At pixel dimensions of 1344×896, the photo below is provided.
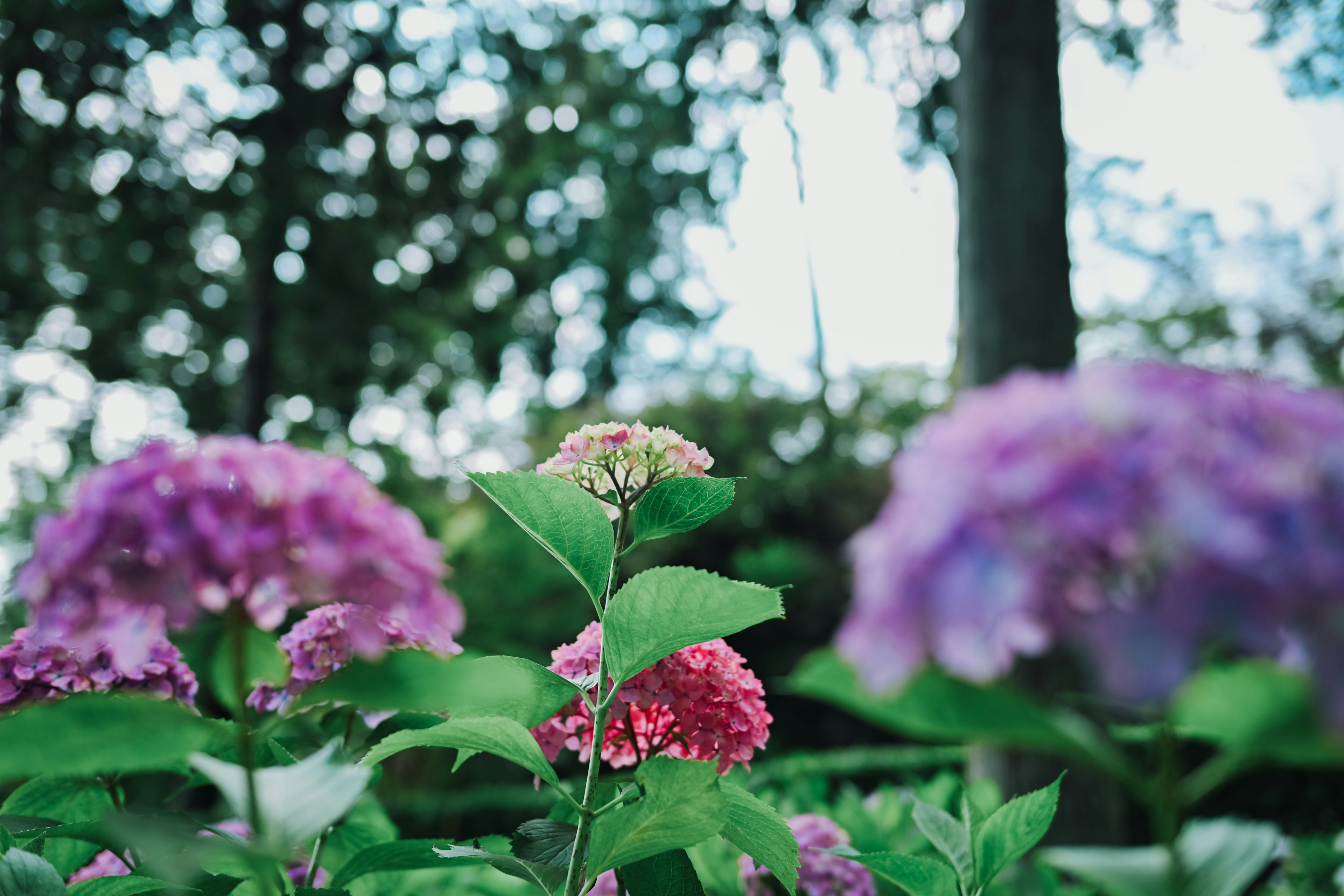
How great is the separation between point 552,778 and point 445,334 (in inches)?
377

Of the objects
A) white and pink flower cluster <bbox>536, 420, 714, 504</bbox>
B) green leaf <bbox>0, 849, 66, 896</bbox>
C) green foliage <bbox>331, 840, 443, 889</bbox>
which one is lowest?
green foliage <bbox>331, 840, 443, 889</bbox>

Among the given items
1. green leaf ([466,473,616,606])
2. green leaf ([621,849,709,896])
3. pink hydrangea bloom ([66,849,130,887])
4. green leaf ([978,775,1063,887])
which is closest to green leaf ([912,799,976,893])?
green leaf ([978,775,1063,887])

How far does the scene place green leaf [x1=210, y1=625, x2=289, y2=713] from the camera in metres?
0.65

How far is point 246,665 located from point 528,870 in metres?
0.44

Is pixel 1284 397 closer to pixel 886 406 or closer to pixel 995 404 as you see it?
pixel 995 404

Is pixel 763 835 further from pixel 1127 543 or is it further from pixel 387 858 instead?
pixel 1127 543

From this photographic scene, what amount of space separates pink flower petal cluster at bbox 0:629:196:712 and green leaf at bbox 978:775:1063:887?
3.61ft

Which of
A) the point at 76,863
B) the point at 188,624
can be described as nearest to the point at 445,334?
the point at 76,863

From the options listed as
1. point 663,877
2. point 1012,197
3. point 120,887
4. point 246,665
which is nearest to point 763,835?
point 663,877

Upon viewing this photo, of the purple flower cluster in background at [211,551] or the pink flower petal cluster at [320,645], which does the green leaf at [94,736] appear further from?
the pink flower petal cluster at [320,645]

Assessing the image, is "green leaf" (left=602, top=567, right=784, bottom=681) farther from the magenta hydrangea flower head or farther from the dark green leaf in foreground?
the dark green leaf in foreground

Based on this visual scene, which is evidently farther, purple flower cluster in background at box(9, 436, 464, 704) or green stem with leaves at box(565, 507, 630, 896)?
green stem with leaves at box(565, 507, 630, 896)

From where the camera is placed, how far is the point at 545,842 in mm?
1043

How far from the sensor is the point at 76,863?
4.26 ft
